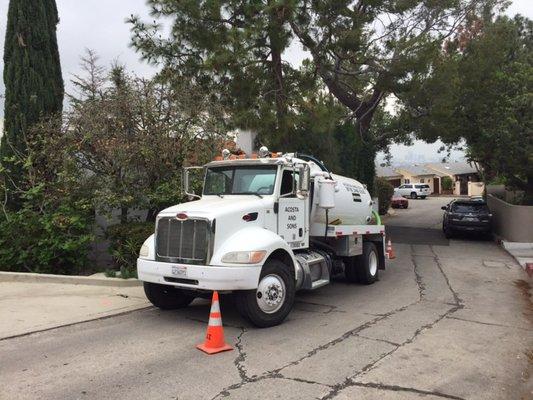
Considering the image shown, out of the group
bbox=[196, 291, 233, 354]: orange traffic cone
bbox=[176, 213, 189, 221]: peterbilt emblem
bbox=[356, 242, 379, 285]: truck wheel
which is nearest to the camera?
bbox=[196, 291, 233, 354]: orange traffic cone

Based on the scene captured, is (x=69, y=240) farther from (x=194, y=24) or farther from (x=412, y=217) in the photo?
(x=412, y=217)

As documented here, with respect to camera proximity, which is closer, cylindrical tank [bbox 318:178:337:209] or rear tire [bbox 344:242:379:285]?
cylindrical tank [bbox 318:178:337:209]

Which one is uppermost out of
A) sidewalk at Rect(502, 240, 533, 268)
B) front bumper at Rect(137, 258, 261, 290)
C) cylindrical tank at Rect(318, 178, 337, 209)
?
cylindrical tank at Rect(318, 178, 337, 209)

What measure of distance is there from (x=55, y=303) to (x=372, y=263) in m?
6.59

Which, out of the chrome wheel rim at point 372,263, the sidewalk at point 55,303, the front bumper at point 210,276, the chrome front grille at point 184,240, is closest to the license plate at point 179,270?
the front bumper at point 210,276

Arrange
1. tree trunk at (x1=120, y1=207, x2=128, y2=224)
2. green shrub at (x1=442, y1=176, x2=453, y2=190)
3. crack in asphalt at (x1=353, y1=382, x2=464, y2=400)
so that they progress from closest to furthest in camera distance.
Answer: crack in asphalt at (x1=353, y1=382, x2=464, y2=400), tree trunk at (x1=120, y1=207, x2=128, y2=224), green shrub at (x1=442, y1=176, x2=453, y2=190)

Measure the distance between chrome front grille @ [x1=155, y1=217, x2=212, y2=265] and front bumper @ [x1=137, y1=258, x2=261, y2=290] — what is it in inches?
5.9

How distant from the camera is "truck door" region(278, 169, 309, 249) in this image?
27.7 feet

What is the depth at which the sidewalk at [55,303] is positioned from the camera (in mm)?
7656

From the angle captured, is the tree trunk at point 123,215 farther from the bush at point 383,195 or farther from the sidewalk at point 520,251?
the bush at point 383,195

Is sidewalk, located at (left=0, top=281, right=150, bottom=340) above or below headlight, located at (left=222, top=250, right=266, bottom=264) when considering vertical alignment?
below

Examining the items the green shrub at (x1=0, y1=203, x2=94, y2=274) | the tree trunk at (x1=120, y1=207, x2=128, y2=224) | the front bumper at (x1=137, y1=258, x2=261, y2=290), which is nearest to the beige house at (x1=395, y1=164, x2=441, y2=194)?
the tree trunk at (x1=120, y1=207, x2=128, y2=224)

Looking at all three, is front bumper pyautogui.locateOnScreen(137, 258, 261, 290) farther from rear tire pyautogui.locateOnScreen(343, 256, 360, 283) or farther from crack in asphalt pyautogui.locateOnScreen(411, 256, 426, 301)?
rear tire pyautogui.locateOnScreen(343, 256, 360, 283)

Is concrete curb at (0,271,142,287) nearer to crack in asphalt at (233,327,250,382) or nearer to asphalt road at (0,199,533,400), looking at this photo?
asphalt road at (0,199,533,400)
